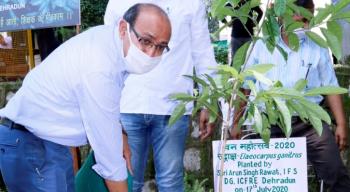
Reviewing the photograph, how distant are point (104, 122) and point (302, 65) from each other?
1.60m

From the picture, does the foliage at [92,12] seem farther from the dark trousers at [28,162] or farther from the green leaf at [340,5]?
the green leaf at [340,5]

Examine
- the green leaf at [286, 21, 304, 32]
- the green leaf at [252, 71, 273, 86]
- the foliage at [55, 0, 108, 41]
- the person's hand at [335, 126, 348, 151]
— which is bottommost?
the person's hand at [335, 126, 348, 151]

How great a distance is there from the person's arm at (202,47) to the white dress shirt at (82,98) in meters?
0.94

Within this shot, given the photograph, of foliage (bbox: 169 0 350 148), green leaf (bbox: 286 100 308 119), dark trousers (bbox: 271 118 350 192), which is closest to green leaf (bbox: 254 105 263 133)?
foliage (bbox: 169 0 350 148)

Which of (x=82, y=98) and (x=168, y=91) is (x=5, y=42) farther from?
(x=82, y=98)

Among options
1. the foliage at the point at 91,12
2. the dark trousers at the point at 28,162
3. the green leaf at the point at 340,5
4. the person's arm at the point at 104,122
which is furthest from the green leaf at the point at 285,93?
the foliage at the point at 91,12

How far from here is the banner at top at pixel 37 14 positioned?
3754 mm

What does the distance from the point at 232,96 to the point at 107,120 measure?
46 centimetres

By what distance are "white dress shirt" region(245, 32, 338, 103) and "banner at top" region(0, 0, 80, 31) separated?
1.27 meters

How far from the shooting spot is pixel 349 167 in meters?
4.08

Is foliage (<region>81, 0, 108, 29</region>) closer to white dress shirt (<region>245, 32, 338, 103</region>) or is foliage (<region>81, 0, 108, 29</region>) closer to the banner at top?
the banner at top

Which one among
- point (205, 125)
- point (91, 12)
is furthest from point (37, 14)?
point (91, 12)

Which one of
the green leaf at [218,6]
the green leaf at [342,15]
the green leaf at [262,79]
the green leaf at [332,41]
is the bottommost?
the green leaf at [262,79]

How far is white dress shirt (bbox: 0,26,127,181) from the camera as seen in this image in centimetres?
200
